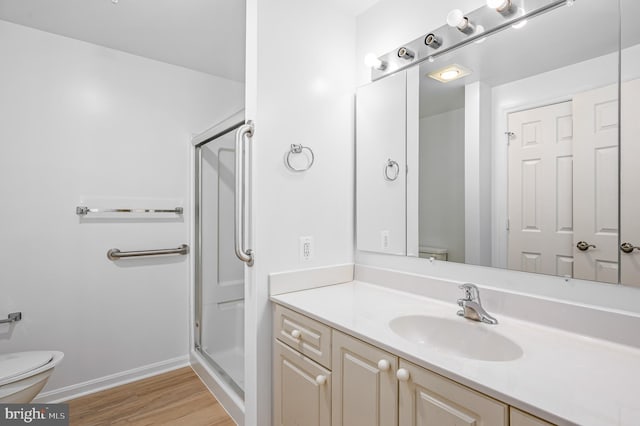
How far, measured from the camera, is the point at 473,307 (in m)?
1.21

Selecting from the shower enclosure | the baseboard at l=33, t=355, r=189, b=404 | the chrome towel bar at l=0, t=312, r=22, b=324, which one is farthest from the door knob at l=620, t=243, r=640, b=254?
the chrome towel bar at l=0, t=312, r=22, b=324

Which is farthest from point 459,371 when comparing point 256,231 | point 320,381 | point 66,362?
point 66,362

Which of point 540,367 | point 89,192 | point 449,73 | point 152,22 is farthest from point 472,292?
point 89,192

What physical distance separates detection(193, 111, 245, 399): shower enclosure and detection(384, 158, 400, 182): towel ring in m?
1.27

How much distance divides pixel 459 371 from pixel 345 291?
0.85 metres

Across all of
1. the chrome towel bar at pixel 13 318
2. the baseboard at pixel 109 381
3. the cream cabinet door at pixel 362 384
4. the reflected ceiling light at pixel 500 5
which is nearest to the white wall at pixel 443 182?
the reflected ceiling light at pixel 500 5

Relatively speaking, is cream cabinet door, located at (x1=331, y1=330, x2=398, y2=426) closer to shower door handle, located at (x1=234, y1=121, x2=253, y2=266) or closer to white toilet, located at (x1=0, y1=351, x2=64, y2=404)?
shower door handle, located at (x1=234, y1=121, x2=253, y2=266)

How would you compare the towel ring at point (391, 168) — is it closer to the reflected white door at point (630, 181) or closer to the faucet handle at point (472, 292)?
the faucet handle at point (472, 292)

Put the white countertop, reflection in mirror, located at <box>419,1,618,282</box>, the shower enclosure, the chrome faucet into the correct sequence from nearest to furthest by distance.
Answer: the white countertop, reflection in mirror, located at <box>419,1,618,282</box>, the chrome faucet, the shower enclosure

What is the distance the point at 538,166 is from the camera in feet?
3.86

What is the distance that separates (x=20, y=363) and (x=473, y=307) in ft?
7.39

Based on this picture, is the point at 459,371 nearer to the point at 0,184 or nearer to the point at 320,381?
the point at 320,381

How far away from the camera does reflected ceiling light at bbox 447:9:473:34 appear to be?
1291mm

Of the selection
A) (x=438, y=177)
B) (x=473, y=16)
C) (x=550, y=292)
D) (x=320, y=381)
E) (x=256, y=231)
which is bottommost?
(x=320, y=381)
